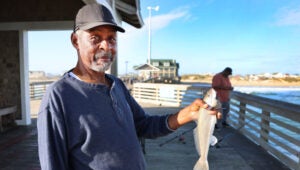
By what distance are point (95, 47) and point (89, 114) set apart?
34cm

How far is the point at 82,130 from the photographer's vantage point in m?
1.23

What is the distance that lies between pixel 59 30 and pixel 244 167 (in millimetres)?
5165

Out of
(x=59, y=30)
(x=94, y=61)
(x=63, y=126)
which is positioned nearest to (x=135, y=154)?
(x=63, y=126)

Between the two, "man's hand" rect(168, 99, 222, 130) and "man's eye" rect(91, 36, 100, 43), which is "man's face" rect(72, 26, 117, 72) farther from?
"man's hand" rect(168, 99, 222, 130)

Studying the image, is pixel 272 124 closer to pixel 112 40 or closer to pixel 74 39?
pixel 112 40

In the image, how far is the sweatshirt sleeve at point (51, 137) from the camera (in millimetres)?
1172

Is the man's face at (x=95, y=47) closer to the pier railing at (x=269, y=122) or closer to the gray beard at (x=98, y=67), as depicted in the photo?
the gray beard at (x=98, y=67)

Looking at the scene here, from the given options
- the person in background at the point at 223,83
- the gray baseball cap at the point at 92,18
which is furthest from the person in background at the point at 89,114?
the person in background at the point at 223,83

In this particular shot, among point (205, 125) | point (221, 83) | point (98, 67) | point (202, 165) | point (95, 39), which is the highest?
point (95, 39)

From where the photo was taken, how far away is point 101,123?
1.27 meters

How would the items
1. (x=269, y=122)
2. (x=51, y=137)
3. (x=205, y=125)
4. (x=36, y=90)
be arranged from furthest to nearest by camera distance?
(x=36, y=90) → (x=269, y=122) → (x=205, y=125) → (x=51, y=137)

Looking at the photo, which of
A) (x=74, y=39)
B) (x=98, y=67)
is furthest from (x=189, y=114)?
(x=74, y=39)

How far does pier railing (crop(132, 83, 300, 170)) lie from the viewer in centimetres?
402

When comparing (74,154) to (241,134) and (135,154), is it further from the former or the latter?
(241,134)
